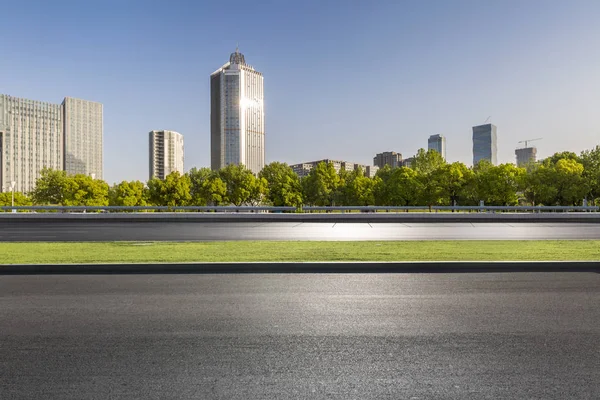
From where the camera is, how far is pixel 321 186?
221 feet

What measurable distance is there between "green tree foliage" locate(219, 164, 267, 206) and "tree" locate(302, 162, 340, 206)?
28.5 ft

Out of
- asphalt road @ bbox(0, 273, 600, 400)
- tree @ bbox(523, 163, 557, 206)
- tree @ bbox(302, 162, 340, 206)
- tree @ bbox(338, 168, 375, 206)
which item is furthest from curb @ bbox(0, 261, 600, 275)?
tree @ bbox(302, 162, 340, 206)

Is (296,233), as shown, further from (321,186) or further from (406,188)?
(321,186)

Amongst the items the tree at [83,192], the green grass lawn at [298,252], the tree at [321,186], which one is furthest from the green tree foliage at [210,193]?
the green grass lawn at [298,252]

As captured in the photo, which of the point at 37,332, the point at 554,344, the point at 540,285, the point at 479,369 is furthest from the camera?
the point at 540,285

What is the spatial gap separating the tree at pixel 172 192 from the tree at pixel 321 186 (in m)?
19.5

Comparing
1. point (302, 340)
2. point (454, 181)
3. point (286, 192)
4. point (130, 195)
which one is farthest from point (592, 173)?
point (130, 195)

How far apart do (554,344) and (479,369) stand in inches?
48.1

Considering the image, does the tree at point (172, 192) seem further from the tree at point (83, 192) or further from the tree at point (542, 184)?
the tree at point (542, 184)

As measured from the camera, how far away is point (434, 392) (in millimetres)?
3451

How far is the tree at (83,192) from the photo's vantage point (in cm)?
7281

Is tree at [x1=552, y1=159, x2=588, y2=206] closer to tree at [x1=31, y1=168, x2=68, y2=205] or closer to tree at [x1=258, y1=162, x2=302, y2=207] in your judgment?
tree at [x1=258, y1=162, x2=302, y2=207]

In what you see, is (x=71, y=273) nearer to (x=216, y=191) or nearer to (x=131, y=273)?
(x=131, y=273)

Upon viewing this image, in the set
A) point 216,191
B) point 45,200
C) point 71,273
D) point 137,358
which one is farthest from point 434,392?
point 45,200
